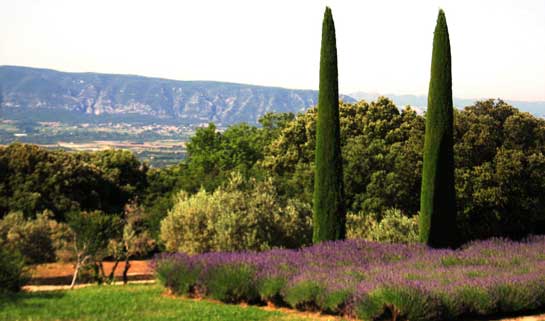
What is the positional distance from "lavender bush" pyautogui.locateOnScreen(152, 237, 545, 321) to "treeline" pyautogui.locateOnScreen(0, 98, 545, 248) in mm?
6607

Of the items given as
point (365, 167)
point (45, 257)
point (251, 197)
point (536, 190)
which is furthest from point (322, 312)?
point (536, 190)

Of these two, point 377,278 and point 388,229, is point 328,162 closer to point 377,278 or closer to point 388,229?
point 388,229

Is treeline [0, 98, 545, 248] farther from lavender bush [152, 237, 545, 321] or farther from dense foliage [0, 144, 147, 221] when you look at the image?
lavender bush [152, 237, 545, 321]

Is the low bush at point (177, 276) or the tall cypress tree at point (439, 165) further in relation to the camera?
the tall cypress tree at point (439, 165)

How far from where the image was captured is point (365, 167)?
98.8 ft

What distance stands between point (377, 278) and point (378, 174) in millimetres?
17450

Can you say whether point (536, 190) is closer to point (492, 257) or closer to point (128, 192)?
point (492, 257)

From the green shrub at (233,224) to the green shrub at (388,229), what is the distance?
9.89ft

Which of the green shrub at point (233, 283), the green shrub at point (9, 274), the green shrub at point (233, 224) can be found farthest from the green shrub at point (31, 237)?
the green shrub at point (233, 283)

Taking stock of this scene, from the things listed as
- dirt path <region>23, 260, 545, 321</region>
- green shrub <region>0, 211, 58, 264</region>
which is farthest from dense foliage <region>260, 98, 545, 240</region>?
green shrub <region>0, 211, 58, 264</region>

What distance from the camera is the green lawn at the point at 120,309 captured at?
11742 millimetres

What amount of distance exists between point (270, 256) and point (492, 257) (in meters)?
5.11

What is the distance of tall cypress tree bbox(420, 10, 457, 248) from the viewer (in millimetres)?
18656

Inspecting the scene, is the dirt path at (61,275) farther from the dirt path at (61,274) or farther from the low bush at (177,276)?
the low bush at (177,276)
